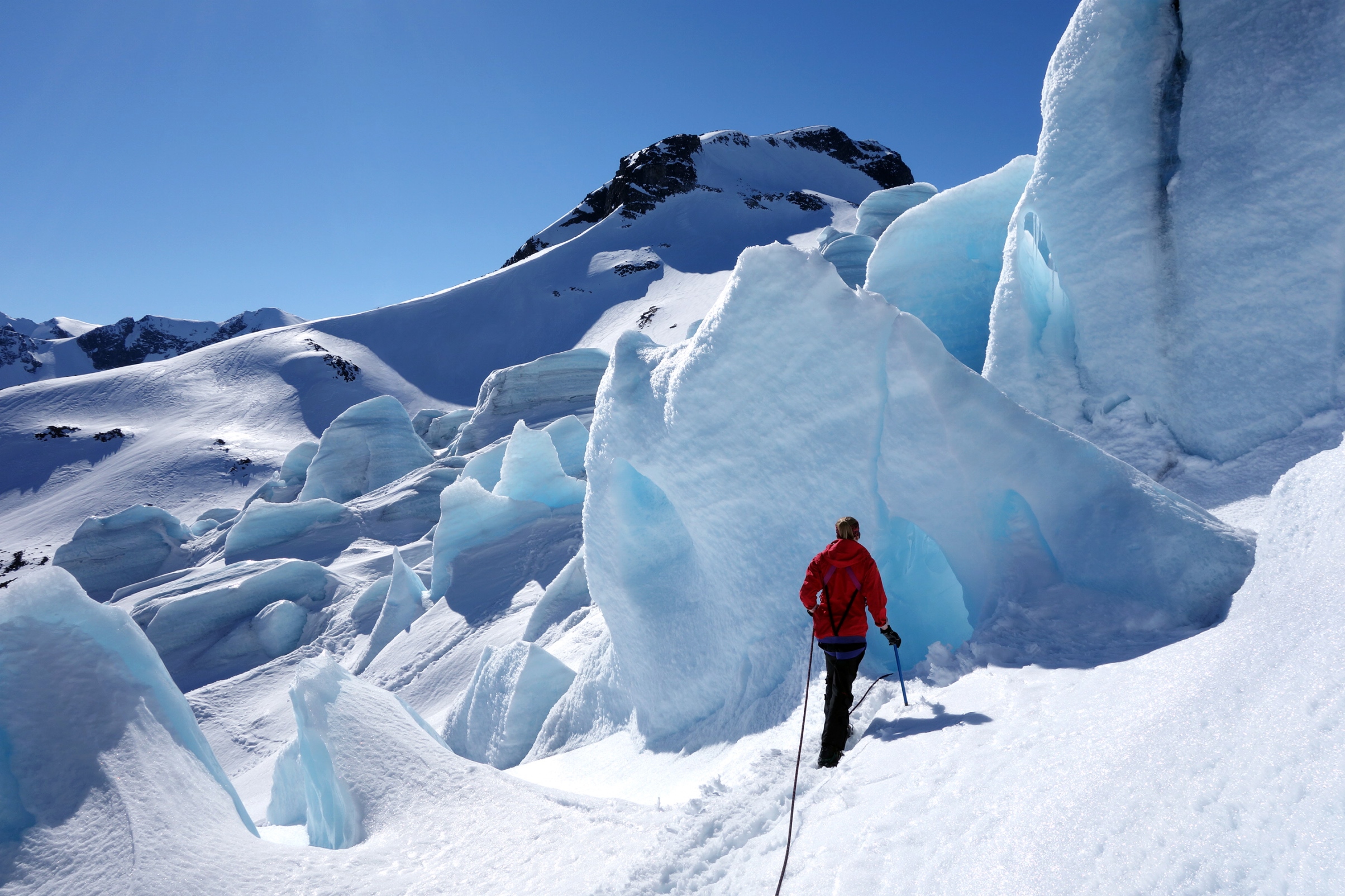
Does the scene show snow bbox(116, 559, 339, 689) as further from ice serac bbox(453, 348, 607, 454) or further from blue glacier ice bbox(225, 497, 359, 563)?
ice serac bbox(453, 348, 607, 454)

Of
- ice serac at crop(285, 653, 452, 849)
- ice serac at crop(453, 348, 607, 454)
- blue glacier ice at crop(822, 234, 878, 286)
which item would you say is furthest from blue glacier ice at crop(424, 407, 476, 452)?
ice serac at crop(285, 653, 452, 849)

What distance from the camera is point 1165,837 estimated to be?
177cm

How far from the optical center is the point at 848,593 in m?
3.07

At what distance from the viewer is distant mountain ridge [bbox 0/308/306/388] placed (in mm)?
74625

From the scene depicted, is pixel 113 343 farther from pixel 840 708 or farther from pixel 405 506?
pixel 840 708

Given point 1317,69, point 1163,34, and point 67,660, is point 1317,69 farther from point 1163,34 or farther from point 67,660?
point 67,660

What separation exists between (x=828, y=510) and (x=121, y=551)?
23283 millimetres

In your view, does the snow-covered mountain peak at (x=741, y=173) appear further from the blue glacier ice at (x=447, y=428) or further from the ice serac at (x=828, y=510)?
the ice serac at (x=828, y=510)

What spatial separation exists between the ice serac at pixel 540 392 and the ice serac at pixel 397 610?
13.1 meters

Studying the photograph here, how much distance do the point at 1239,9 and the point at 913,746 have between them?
20.9 feet

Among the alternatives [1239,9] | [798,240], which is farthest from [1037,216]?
[798,240]

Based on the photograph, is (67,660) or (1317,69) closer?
(67,660)

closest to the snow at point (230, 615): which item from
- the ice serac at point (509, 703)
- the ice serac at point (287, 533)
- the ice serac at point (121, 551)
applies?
the ice serac at point (287, 533)

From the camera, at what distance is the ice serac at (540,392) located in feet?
82.3
